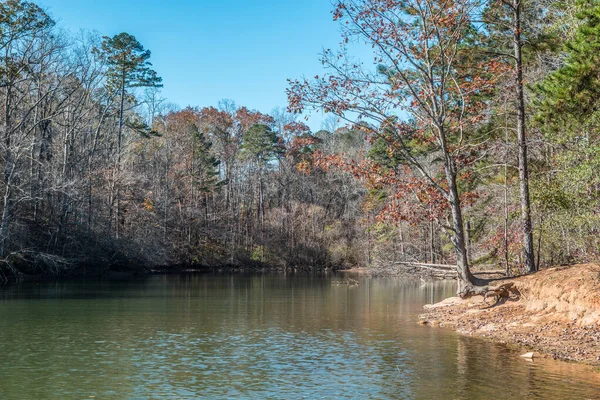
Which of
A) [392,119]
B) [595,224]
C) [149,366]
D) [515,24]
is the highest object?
[515,24]

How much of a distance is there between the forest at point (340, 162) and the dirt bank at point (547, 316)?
1.24 metres

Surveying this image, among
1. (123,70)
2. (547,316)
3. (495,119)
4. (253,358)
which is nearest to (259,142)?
(123,70)

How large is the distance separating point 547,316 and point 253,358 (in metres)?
8.46

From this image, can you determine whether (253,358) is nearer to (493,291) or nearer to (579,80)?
(493,291)

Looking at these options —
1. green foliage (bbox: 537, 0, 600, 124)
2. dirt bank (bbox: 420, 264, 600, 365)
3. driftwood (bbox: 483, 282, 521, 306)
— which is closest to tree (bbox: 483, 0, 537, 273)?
driftwood (bbox: 483, 282, 521, 306)

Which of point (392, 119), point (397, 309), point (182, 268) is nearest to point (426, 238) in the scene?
point (182, 268)

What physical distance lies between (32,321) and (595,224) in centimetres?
1851

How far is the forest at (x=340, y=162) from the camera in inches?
836

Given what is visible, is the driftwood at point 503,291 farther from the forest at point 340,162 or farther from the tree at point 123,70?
the tree at point 123,70

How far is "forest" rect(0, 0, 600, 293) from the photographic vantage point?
836 inches

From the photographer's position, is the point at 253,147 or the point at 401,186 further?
the point at 253,147

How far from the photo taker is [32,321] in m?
20.8

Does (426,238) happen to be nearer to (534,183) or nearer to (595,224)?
(534,183)

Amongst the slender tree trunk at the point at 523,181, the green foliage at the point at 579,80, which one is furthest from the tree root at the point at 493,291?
the green foliage at the point at 579,80
